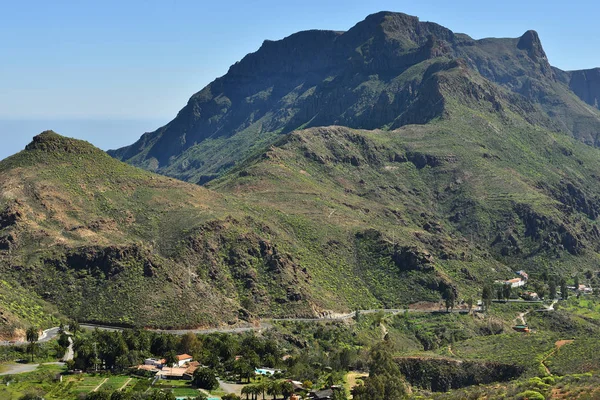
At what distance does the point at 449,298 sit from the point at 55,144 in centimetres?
7900

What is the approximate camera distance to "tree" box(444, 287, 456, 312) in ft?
596

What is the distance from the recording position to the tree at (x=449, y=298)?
182 m

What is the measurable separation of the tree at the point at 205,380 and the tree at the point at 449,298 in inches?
2963

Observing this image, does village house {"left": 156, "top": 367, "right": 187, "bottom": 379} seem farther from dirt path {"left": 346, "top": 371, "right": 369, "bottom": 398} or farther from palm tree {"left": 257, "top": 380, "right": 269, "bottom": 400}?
dirt path {"left": 346, "top": 371, "right": 369, "bottom": 398}

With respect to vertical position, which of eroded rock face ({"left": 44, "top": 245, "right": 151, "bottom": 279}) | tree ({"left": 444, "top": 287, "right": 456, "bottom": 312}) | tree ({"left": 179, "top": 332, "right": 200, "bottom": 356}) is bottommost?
tree ({"left": 179, "top": 332, "right": 200, "bottom": 356})

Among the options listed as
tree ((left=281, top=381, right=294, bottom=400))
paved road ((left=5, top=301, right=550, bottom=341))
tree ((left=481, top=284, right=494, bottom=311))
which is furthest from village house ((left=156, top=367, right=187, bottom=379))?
tree ((left=481, top=284, right=494, bottom=311))

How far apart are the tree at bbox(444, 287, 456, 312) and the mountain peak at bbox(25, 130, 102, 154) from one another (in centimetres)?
7294

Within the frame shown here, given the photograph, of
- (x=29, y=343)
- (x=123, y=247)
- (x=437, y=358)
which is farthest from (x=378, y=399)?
(x=123, y=247)

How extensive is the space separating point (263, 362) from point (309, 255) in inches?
2428

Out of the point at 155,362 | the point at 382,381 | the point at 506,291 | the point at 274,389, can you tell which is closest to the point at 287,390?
the point at 274,389

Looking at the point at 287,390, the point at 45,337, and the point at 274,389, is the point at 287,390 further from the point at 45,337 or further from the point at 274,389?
the point at 45,337

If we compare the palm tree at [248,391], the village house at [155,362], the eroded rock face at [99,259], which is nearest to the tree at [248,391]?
the palm tree at [248,391]

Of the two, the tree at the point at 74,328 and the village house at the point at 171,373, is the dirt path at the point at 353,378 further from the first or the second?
the tree at the point at 74,328

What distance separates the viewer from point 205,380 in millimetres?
114688
